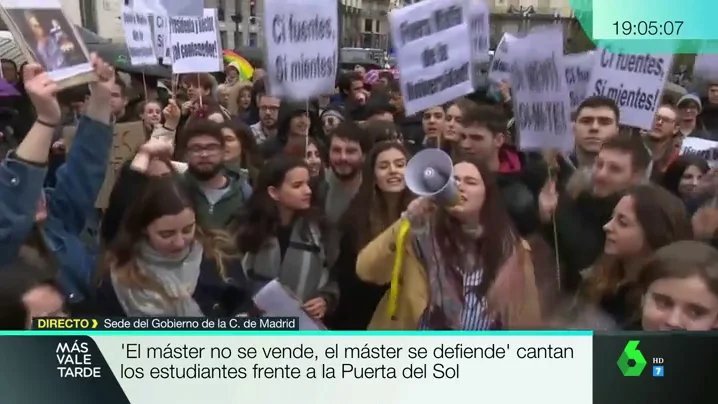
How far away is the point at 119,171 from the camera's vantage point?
7.02ft

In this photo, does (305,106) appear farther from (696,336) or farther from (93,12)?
(696,336)

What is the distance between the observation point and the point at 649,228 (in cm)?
211

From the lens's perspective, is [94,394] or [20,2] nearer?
[20,2]

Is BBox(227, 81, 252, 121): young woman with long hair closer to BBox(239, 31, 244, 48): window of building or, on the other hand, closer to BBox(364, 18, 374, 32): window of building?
BBox(239, 31, 244, 48): window of building

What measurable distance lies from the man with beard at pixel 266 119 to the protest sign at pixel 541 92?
59cm

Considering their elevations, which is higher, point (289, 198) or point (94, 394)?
point (289, 198)

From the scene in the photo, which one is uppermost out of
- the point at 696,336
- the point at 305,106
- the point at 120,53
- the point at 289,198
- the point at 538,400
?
the point at 120,53

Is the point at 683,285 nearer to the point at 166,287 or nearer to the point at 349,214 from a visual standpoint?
the point at 349,214

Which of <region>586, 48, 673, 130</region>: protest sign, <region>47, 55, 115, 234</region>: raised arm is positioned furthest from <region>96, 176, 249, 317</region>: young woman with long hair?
<region>586, 48, 673, 130</region>: protest sign

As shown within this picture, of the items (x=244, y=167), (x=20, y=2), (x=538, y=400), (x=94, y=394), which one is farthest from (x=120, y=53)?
(x=538, y=400)

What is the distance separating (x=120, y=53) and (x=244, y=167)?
41cm

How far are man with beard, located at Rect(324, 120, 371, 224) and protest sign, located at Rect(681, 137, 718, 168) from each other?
2.55 ft

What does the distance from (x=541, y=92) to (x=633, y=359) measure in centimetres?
70

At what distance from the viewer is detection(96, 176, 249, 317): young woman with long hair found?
2158mm
